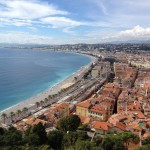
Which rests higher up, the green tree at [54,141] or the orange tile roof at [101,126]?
the green tree at [54,141]

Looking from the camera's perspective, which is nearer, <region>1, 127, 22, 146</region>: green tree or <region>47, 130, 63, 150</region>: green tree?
<region>1, 127, 22, 146</region>: green tree

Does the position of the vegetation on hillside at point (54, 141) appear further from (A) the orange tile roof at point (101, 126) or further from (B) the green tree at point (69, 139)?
(A) the orange tile roof at point (101, 126)

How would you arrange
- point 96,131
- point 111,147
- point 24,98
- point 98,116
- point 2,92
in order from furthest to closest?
point 2,92 < point 24,98 < point 98,116 < point 96,131 < point 111,147

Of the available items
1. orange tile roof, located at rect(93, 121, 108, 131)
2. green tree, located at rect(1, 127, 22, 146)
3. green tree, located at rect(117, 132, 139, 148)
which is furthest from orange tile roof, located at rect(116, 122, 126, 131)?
green tree, located at rect(1, 127, 22, 146)

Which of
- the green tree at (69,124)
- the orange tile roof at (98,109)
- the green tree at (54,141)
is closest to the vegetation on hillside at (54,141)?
the green tree at (54,141)

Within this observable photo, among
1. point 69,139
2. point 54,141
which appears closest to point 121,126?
point 69,139

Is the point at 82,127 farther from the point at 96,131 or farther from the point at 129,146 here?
the point at 129,146

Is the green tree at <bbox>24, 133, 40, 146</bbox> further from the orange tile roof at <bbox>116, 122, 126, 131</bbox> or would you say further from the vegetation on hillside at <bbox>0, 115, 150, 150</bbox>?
the orange tile roof at <bbox>116, 122, 126, 131</bbox>

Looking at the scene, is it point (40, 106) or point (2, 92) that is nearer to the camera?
point (40, 106)

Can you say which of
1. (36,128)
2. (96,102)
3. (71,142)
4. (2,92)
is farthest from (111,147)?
(2,92)

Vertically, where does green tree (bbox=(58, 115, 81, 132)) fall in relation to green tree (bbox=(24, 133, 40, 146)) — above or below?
below

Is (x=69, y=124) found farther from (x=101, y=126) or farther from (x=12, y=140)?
(x=12, y=140)
